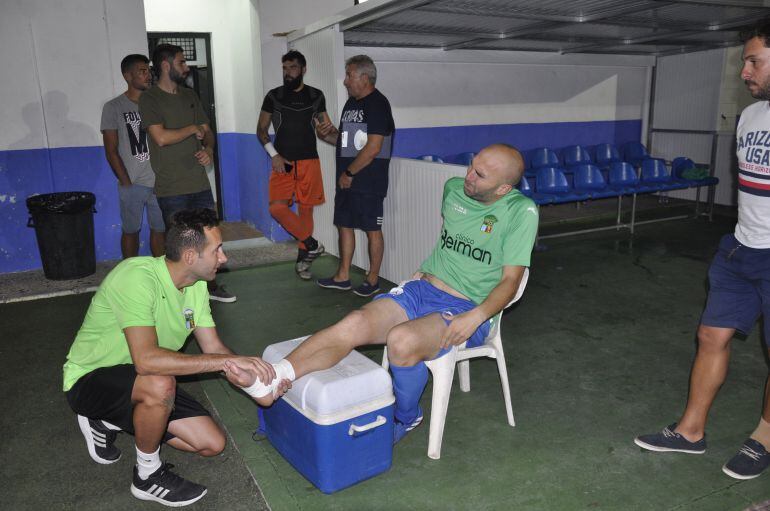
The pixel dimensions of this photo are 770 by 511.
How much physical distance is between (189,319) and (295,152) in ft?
9.74

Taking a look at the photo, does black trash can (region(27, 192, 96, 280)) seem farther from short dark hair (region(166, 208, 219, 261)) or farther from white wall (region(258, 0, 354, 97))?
short dark hair (region(166, 208, 219, 261))

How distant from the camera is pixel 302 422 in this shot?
2.40 m

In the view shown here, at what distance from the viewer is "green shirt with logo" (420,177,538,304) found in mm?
2695

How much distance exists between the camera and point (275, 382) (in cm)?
238

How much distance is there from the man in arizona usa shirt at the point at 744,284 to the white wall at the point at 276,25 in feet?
15.5

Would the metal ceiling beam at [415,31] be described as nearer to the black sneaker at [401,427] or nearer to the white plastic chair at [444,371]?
the white plastic chair at [444,371]

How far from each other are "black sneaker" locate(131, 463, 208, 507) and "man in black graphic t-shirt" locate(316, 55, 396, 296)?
258 cm

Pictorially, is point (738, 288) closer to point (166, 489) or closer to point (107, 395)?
point (166, 489)

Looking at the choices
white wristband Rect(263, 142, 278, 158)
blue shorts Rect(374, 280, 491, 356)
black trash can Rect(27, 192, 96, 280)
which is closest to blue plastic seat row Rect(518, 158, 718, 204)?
white wristband Rect(263, 142, 278, 158)

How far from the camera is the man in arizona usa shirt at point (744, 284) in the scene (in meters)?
2.32

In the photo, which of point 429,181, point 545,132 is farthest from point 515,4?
point 545,132

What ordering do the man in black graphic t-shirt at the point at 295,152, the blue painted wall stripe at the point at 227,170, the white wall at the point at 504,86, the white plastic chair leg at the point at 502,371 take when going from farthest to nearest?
the white wall at the point at 504,86
the blue painted wall stripe at the point at 227,170
the man in black graphic t-shirt at the point at 295,152
the white plastic chair leg at the point at 502,371

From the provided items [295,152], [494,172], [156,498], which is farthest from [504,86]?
[156,498]

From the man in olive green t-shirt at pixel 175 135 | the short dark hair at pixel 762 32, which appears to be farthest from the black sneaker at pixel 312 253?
the short dark hair at pixel 762 32
